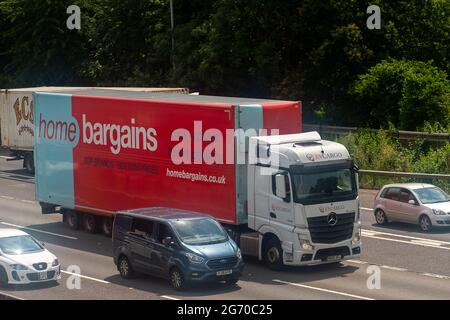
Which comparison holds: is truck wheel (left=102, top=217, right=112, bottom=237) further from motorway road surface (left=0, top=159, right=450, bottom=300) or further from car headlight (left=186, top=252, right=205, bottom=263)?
car headlight (left=186, top=252, right=205, bottom=263)

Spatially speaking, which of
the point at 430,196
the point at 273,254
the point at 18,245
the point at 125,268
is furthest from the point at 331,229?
the point at 18,245

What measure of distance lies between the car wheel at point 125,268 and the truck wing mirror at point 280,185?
4147 mm

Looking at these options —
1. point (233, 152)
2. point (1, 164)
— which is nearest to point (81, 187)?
point (233, 152)

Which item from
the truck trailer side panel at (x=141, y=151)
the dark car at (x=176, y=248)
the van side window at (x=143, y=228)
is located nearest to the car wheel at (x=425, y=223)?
the truck trailer side panel at (x=141, y=151)

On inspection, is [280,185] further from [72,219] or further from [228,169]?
[72,219]

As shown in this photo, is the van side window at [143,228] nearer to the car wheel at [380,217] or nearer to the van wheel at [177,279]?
the van wheel at [177,279]

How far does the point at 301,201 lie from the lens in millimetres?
24906

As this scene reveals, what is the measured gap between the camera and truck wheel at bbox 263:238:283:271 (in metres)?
25.6

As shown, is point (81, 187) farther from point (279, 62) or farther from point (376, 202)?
point (279, 62)

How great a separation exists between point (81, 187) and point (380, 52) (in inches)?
960

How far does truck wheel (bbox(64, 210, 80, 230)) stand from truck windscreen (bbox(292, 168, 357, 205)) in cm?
1007

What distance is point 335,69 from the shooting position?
52.0 metres

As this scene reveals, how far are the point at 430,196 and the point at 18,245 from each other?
539 inches

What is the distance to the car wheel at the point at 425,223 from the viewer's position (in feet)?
102
